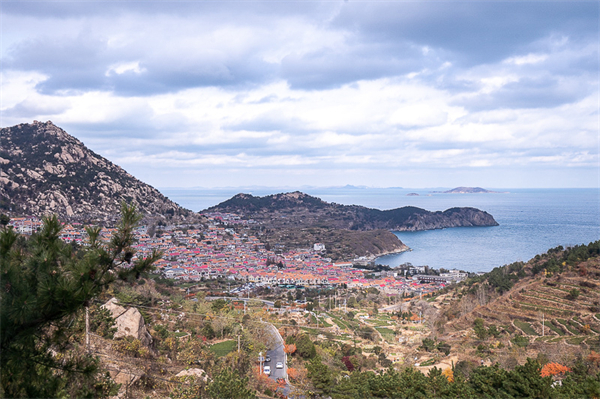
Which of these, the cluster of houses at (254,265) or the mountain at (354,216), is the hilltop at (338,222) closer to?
the mountain at (354,216)

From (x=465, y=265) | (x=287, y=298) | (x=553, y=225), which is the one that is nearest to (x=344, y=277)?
(x=287, y=298)

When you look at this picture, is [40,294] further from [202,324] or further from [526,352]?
[526,352]

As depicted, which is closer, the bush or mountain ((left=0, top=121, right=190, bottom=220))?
the bush

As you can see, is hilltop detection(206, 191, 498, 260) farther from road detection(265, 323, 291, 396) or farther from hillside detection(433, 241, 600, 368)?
road detection(265, 323, 291, 396)

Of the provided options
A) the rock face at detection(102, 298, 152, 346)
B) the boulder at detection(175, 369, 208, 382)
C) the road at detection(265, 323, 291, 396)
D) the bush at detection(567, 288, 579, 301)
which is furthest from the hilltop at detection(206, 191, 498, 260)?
the boulder at detection(175, 369, 208, 382)

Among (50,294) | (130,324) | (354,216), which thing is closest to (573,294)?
(130,324)

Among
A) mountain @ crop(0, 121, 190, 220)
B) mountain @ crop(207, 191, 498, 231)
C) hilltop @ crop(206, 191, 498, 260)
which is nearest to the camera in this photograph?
mountain @ crop(0, 121, 190, 220)

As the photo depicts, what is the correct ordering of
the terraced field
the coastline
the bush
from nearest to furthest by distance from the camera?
the terraced field < the bush < the coastline
